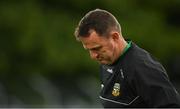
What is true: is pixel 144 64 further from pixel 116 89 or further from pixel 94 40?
pixel 94 40

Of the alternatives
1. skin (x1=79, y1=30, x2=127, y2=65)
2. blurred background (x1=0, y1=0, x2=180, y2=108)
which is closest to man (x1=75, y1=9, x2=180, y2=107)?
skin (x1=79, y1=30, x2=127, y2=65)

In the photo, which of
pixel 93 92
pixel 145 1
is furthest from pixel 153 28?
pixel 93 92

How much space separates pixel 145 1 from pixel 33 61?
8.86 feet

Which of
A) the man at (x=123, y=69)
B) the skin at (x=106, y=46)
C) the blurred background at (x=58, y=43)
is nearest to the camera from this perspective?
the man at (x=123, y=69)

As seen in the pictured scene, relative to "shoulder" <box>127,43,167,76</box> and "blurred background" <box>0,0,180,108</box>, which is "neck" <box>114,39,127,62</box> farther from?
"blurred background" <box>0,0,180,108</box>

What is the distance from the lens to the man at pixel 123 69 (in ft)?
17.7

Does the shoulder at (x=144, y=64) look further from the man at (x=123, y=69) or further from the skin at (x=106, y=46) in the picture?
the skin at (x=106, y=46)

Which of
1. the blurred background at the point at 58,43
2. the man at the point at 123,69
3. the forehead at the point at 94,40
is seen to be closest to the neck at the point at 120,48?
the man at the point at 123,69

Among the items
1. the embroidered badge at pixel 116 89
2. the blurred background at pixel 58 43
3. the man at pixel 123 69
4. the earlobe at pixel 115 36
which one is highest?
the earlobe at pixel 115 36

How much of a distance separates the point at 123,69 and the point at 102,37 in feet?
0.91

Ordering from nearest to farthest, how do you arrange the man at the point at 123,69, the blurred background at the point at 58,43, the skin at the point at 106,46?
the man at the point at 123,69 < the skin at the point at 106,46 < the blurred background at the point at 58,43

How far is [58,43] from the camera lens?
15547 mm

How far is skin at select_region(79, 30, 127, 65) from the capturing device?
221 inches

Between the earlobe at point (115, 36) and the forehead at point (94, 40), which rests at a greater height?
the earlobe at point (115, 36)
